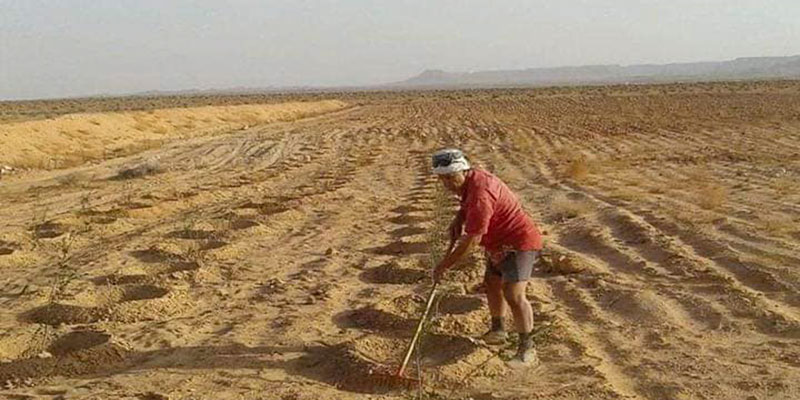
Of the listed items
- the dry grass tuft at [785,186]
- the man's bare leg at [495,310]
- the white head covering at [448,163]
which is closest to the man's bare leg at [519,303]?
the man's bare leg at [495,310]

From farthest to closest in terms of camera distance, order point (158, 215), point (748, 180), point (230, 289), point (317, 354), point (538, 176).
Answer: point (538, 176) < point (748, 180) < point (158, 215) < point (230, 289) < point (317, 354)

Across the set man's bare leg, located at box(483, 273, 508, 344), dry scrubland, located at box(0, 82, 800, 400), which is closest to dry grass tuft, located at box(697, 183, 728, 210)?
dry scrubland, located at box(0, 82, 800, 400)

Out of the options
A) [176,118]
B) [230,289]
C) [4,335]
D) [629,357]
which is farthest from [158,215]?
[176,118]

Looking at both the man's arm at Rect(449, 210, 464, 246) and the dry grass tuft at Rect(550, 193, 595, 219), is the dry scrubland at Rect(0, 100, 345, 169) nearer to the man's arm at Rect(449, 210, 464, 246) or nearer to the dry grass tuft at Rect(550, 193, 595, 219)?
the dry grass tuft at Rect(550, 193, 595, 219)

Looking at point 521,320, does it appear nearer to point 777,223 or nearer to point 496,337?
point 496,337

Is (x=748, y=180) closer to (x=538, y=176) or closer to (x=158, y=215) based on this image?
(x=538, y=176)

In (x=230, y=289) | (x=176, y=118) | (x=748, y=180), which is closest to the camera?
(x=230, y=289)

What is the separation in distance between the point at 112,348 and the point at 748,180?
9.84 m

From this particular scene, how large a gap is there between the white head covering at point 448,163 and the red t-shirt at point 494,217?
0.13 meters

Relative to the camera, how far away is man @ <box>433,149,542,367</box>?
182 inches

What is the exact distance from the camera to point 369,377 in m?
4.78

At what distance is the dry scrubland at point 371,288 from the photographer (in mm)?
4832

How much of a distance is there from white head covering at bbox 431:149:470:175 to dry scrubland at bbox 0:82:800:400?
1159 millimetres

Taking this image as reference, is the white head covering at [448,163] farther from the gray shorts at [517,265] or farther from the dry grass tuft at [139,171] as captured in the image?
the dry grass tuft at [139,171]
